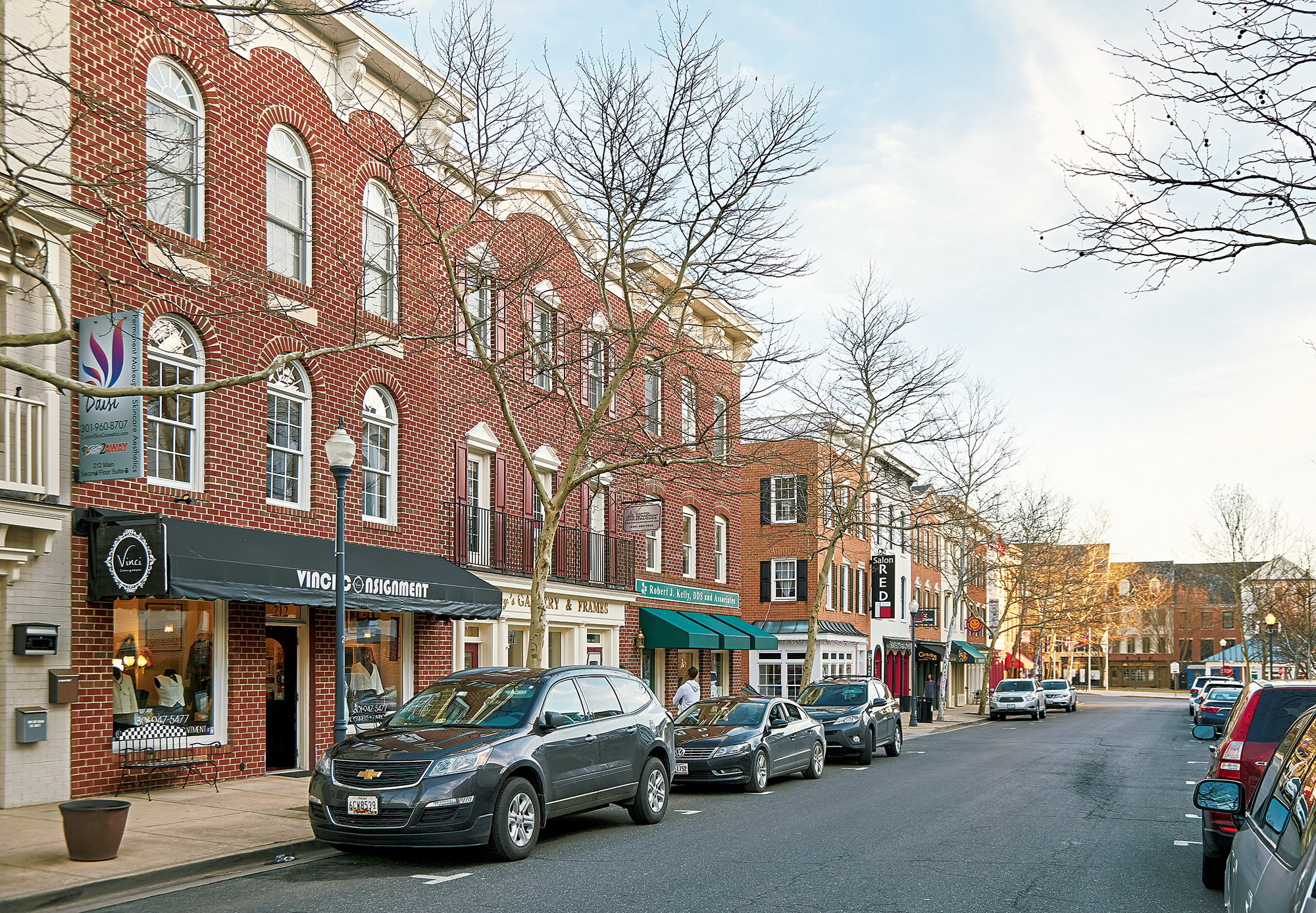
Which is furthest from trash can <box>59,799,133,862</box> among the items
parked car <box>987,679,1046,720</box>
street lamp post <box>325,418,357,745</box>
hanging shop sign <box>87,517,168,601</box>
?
parked car <box>987,679,1046,720</box>

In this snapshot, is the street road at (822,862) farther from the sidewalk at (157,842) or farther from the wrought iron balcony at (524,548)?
the wrought iron balcony at (524,548)

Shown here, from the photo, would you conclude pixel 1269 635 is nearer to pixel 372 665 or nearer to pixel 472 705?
pixel 372 665

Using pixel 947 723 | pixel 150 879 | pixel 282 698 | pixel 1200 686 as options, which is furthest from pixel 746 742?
pixel 1200 686

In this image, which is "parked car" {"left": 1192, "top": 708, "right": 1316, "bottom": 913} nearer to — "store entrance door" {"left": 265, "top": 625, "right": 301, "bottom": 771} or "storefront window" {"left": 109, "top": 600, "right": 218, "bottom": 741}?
"storefront window" {"left": 109, "top": 600, "right": 218, "bottom": 741}

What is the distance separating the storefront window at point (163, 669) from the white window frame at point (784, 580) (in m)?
31.5

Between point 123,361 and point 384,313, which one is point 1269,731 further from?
point 384,313

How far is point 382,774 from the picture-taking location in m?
10.4

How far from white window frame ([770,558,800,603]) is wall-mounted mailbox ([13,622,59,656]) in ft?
112

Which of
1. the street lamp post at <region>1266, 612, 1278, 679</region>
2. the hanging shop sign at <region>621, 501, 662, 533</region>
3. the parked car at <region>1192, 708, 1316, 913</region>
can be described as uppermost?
the hanging shop sign at <region>621, 501, 662, 533</region>

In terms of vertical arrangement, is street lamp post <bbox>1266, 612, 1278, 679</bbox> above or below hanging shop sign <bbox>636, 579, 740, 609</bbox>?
below

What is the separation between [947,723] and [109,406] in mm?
34156

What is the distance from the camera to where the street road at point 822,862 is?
9.02 m

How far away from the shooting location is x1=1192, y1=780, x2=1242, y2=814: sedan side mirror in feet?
18.4

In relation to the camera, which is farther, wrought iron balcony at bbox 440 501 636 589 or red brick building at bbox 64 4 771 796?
wrought iron balcony at bbox 440 501 636 589
